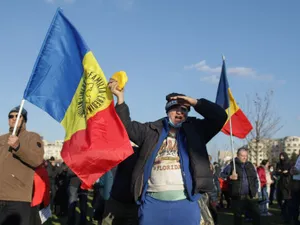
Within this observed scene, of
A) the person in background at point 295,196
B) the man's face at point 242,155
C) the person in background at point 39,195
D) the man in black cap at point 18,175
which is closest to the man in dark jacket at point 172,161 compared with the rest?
the man in black cap at point 18,175

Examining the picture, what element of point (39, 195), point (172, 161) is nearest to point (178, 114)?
point (172, 161)

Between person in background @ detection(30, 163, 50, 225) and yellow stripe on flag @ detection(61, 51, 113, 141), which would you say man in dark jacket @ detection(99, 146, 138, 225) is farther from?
yellow stripe on flag @ detection(61, 51, 113, 141)

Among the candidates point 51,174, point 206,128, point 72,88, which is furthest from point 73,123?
point 51,174

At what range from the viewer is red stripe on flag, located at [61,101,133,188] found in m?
4.31

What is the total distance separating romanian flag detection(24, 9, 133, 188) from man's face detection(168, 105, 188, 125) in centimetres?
51

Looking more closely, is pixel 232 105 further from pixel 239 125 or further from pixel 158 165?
pixel 158 165

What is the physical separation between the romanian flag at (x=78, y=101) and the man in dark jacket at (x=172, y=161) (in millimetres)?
247

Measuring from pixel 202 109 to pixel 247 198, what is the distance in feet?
17.7

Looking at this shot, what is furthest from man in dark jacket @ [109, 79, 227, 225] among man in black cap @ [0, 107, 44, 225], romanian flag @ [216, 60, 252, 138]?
romanian flag @ [216, 60, 252, 138]

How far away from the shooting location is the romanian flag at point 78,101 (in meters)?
4.33

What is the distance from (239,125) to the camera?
10.1 m

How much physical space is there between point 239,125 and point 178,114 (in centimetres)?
614

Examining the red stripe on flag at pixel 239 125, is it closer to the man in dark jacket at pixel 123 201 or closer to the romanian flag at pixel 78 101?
the man in dark jacket at pixel 123 201

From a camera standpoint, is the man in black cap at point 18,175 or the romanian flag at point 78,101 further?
the man in black cap at point 18,175
